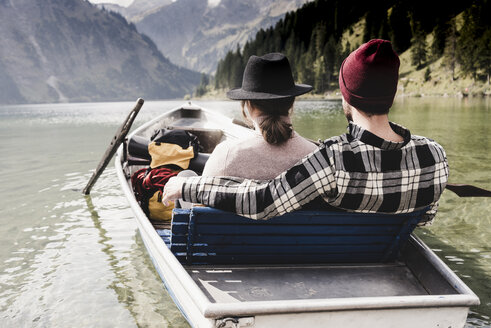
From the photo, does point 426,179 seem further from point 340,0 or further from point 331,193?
point 340,0

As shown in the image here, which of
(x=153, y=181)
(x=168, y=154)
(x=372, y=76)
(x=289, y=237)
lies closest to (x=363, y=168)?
(x=372, y=76)

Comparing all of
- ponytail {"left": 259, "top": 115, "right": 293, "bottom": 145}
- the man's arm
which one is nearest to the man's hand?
the man's arm

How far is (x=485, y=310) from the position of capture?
423cm

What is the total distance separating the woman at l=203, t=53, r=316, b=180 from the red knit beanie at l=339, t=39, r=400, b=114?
22.3 inches

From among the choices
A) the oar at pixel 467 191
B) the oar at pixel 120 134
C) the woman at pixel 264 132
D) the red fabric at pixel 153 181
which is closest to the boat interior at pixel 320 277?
the woman at pixel 264 132

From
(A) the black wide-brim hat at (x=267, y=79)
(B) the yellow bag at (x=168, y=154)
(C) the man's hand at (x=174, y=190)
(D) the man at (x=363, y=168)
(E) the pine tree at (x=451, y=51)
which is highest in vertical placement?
(E) the pine tree at (x=451, y=51)

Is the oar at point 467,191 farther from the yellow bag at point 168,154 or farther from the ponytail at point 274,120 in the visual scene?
the yellow bag at point 168,154

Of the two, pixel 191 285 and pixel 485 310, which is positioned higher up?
pixel 191 285

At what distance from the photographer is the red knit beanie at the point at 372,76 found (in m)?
2.57

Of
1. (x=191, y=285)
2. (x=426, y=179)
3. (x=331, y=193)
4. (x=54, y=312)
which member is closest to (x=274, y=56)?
(x=331, y=193)

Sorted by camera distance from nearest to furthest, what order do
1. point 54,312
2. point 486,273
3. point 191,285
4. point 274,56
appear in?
point 191,285 → point 274,56 → point 54,312 → point 486,273

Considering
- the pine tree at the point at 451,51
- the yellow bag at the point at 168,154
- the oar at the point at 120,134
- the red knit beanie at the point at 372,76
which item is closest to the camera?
the red knit beanie at the point at 372,76

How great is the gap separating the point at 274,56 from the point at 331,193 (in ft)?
4.23

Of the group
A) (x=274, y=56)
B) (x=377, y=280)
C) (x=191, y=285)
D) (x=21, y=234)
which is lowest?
(x=21, y=234)
